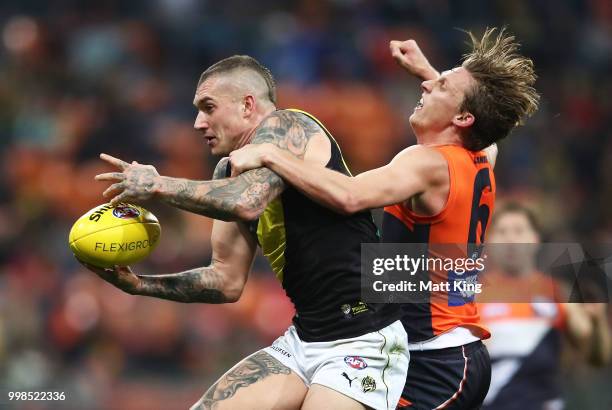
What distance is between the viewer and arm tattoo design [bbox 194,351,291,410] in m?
4.53

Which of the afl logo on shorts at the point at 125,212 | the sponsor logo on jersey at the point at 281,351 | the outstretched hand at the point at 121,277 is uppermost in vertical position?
the afl logo on shorts at the point at 125,212

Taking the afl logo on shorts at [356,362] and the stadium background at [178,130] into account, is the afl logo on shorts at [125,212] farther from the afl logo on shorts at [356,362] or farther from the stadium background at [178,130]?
the stadium background at [178,130]

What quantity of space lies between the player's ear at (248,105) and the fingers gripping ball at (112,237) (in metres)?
0.71

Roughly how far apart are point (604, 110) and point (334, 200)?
8987 millimetres

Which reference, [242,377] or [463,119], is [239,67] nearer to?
[463,119]

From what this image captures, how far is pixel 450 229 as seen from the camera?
188 inches

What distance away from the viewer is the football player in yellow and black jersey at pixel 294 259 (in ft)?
14.1

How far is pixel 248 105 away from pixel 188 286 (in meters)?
0.97

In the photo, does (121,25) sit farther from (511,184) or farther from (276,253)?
(276,253)

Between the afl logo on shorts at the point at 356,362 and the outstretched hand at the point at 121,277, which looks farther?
the outstretched hand at the point at 121,277

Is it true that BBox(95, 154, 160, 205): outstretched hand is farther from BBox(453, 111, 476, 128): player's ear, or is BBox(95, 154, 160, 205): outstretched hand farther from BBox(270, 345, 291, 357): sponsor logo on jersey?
BBox(453, 111, 476, 128): player's ear

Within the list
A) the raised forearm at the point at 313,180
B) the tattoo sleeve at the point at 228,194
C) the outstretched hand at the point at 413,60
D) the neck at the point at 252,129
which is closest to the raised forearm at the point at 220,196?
the tattoo sleeve at the point at 228,194

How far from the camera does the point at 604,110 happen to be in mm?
12555

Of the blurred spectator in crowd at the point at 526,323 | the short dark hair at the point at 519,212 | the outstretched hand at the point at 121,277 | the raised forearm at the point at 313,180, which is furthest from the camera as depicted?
the short dark hair at the point at 519,212
